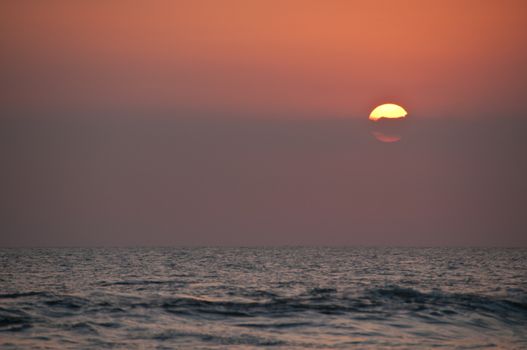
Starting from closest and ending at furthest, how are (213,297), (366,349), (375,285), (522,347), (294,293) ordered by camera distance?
(366,349), (522,347), (213,297), (294,293), (375,285)

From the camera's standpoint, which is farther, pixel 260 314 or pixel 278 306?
pixel 278 306

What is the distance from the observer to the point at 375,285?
4244 centimetres

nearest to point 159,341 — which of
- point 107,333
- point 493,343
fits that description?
point 107,333

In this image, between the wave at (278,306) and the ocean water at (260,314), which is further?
the wave at (278,306)

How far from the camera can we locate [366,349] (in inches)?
807

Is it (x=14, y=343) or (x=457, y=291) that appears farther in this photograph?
(x=457, y=291)

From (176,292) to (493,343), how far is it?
19.2 meters

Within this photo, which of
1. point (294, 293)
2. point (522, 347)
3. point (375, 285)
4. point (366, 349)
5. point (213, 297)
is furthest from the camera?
point (375, 285)

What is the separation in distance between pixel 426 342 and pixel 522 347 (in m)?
3.03

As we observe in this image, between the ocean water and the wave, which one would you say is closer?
the ocean water

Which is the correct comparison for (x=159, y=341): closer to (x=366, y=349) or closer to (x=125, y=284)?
(x=366, y=349)

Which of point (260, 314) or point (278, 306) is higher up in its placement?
point (278, 306)

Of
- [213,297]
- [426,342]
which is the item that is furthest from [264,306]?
[426,342]

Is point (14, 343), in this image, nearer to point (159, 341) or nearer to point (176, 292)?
point (159, 341)
